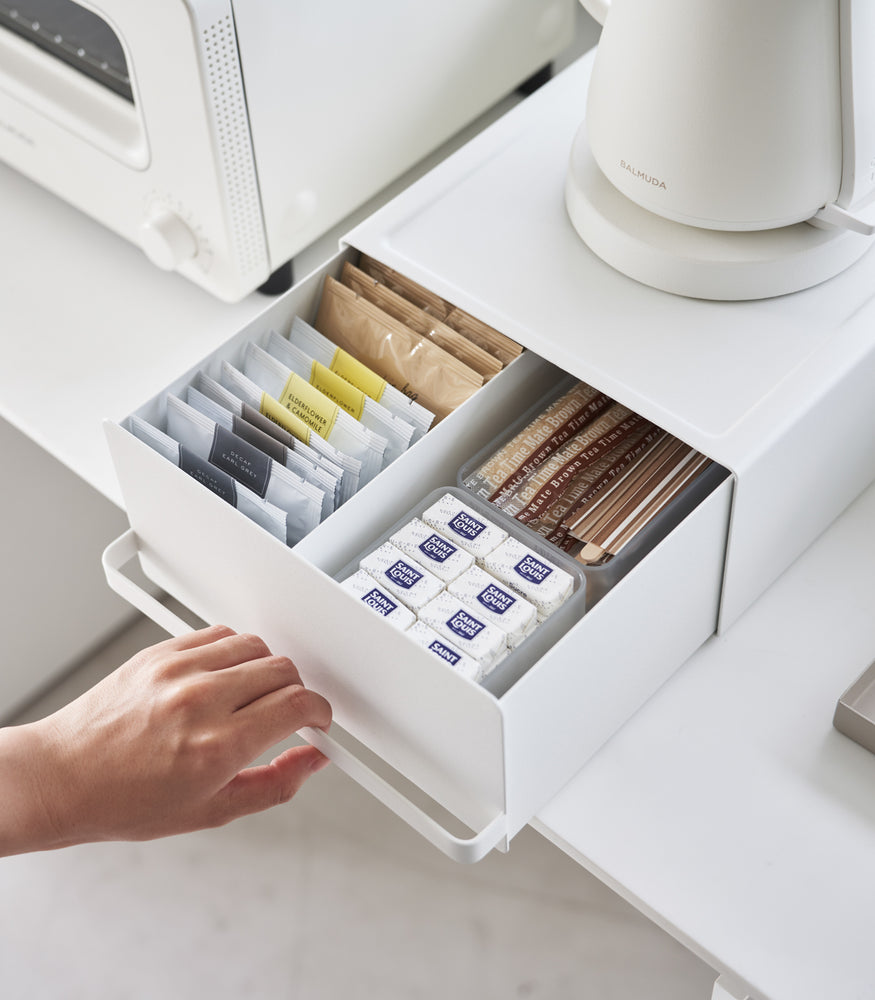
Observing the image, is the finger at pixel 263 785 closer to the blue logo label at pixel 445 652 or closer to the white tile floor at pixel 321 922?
the blue logo label at pixel 445 652

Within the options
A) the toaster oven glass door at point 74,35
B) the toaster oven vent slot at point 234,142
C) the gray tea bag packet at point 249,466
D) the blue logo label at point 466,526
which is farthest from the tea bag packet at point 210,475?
the toaster oven glass door at point 74,35

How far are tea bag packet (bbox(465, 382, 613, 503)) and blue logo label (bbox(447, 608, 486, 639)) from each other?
120 mm

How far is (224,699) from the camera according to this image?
0.76 metres

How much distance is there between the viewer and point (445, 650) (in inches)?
28.6

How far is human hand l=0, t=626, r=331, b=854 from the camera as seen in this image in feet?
2.50

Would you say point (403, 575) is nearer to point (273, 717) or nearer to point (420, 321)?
point (273, 717)

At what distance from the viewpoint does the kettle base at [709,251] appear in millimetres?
794

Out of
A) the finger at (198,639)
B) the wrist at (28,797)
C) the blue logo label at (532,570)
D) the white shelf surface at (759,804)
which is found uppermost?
the blue logo label at (532,570)

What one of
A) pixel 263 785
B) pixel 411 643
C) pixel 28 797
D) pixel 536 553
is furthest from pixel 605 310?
pixel 28 797

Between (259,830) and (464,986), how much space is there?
343 mm

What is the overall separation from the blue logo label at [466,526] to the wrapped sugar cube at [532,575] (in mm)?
20

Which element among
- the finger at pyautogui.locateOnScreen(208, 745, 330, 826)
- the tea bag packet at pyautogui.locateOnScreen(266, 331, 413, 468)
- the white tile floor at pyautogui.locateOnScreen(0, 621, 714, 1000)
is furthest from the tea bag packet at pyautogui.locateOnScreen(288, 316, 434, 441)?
the white tile floor at pyautogui.locateOnScreen(0, 621, 714, 1000)

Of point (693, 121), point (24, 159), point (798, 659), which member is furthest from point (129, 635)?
point (693, 121)

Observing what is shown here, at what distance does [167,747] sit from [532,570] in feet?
0.88
